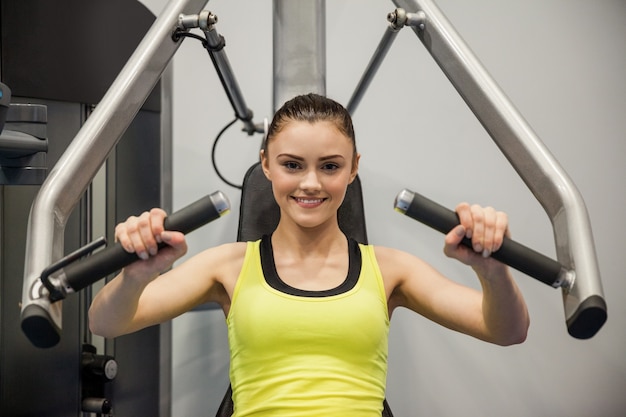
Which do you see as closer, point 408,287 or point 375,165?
point 408,287

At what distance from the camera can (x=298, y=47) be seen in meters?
1.42

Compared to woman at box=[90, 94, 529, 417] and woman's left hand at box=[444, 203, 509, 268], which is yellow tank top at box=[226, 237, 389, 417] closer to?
woman at box=[90, 94, 529, 417]

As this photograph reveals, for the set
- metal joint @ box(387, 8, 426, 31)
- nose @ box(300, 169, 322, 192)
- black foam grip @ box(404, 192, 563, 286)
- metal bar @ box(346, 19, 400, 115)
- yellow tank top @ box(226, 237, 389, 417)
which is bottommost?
yellow tank top @ box(226, 237, 389, 417)

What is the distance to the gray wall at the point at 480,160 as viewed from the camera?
1.99 metres

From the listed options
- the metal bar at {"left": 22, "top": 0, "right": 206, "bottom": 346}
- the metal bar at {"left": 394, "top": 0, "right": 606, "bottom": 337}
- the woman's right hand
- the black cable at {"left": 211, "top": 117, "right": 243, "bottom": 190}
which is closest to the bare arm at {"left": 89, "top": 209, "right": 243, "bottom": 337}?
the woman's right hand

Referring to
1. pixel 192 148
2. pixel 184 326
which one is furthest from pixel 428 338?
pixel 192 148

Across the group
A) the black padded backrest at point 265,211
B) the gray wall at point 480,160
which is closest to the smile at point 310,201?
the black padded backrest at point 265,211

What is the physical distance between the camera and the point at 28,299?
0.71 metres

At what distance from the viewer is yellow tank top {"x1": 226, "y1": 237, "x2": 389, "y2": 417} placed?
3.63 feet

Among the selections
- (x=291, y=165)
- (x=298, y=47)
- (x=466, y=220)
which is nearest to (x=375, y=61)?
(x=298, y=47)

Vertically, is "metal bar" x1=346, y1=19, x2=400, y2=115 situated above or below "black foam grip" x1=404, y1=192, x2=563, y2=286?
above

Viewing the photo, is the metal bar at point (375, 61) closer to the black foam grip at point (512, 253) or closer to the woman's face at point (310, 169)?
the woman's face at point (310, 169)

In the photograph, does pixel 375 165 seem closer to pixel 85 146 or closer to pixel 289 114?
pixel 289 114

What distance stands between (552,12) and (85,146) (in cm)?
171
